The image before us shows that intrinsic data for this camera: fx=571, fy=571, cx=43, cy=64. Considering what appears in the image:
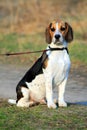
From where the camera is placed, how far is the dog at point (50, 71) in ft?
28.6

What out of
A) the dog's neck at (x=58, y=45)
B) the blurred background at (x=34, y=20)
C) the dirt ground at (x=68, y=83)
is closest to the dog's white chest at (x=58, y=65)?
the dog's neck at (x=58, y=45)

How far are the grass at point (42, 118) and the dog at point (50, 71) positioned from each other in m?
0.18

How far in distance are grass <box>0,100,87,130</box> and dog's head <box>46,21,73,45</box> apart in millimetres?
1053

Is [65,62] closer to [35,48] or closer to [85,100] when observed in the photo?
[85,100]

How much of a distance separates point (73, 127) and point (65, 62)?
1.42 m

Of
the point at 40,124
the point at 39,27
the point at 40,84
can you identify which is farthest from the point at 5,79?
the point at 39,27

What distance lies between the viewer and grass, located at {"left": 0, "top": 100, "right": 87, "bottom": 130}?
7.63 meters

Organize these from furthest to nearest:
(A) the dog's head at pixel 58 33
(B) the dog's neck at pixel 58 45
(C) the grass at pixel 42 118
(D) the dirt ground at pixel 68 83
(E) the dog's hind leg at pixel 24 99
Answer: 1. (D) the dirt ground at pixel 68 83
2. (E) the dog's hind leg at pixel 24 99
3. (B) the dog's neck at pixel 58 45
4. (A) the dog's head at pixel 58 33
5. (C) the grass at pixel 42 118

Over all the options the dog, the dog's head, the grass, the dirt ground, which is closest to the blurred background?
the dirt ground

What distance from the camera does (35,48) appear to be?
17.0 meters

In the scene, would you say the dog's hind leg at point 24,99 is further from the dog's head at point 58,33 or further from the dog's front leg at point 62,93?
the dog's head at point 58,33

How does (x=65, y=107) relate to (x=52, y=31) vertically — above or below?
below

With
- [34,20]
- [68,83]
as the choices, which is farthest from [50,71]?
[34,20]

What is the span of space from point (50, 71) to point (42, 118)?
930 mm
